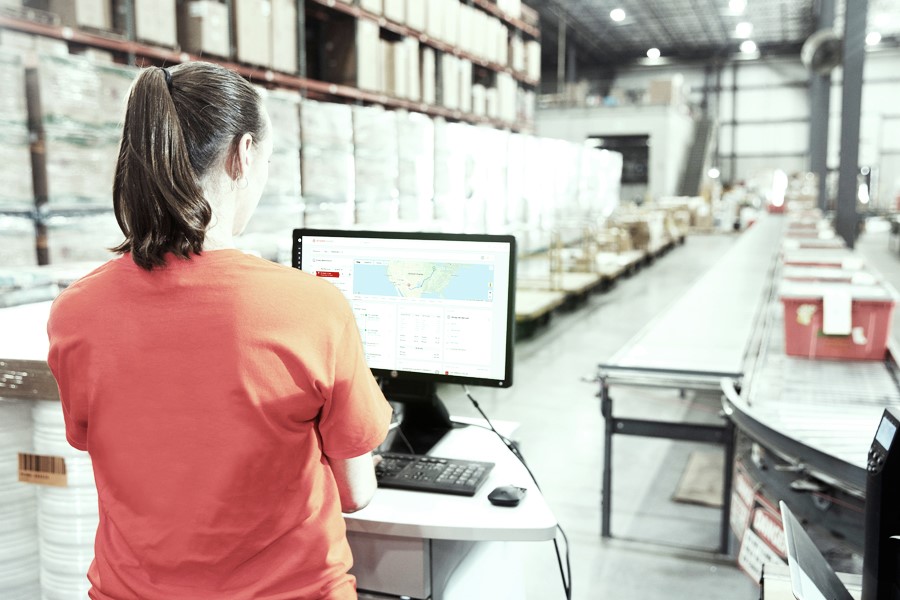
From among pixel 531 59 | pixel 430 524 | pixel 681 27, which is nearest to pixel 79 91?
pixel 430 524

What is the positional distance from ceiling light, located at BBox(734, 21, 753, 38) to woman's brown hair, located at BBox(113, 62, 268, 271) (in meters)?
27.4

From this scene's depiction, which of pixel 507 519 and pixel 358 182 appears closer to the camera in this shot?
pixel 507 519

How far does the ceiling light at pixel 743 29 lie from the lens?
2553 centimetres

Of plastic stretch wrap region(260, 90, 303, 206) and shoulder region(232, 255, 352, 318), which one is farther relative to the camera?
plastic stretch wrap region(260, 90, 303, 206)

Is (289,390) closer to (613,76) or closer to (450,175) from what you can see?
(450,175)

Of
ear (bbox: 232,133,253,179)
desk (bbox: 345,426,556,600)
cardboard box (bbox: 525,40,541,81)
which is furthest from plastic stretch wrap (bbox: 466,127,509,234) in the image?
ear (bbox: 232,133,253,179)

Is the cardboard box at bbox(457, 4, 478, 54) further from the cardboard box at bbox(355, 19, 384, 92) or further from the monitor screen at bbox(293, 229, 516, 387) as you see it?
the monitor screen at bbox(293, 229, 516, 387)

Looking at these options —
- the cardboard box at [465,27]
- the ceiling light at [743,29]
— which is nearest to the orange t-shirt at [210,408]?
the cardboard box at [465,27]

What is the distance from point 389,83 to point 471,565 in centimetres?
593

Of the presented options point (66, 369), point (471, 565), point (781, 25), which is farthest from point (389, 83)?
point (781, 25)

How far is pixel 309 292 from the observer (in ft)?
4.00

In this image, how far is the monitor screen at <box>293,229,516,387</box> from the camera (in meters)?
1.98

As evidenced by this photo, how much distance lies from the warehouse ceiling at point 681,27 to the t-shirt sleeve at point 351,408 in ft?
71.0

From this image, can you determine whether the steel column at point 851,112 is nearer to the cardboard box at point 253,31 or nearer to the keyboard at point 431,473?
the cardboard box at point 253,31
